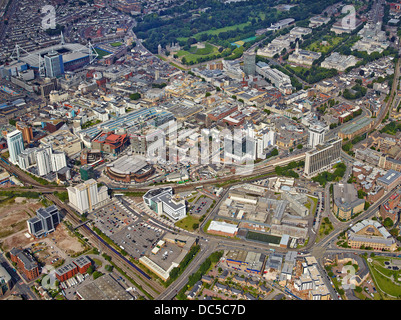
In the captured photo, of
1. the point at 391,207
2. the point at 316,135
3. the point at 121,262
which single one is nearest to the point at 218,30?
the point at 316,135

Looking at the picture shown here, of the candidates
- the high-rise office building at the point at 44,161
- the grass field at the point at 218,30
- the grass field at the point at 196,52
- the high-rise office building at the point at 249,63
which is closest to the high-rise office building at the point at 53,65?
the grass field at the point at 196,52

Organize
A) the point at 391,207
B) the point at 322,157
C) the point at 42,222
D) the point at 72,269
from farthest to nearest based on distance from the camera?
the point at 322,157 → the point at 391,207 → the point at 42,222 → the point at 72,269

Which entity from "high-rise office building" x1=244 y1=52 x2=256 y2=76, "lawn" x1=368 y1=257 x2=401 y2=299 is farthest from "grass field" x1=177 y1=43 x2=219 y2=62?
"lawn" x1=368 y1=257 x2=401 y2=299

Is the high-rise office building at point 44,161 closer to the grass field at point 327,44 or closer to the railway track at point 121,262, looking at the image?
the railway track at point 121,262

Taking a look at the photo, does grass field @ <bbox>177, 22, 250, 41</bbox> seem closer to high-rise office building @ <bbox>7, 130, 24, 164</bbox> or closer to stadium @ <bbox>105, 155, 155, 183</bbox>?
high-rise office building @ <bbox>7, 130, 24, 164</bbox>

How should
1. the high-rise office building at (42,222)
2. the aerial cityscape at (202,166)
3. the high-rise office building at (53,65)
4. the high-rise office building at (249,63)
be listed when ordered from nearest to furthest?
the aerial cityscape at (202,166)
the high-rise office building at (42,222)
the high-rise office building at (53,65)
the high-rise office building at (249,63)

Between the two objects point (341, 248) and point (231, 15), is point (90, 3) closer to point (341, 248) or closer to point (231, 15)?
point (231, 15)

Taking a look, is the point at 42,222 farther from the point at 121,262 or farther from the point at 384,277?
the point at 384,277
